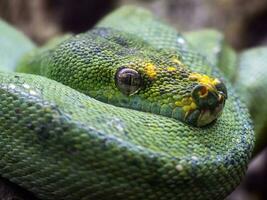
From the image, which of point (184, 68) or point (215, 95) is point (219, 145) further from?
point (184, 68)

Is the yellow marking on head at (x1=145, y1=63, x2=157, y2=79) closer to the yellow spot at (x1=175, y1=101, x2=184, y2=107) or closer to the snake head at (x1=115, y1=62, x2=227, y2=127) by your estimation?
the snake head at (x1=115, y1=62, x2=227, y2=127)

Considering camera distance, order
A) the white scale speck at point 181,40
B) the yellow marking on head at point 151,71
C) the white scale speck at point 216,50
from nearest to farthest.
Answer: the yellow marking on head at point 151,71
the white scale speck at point 181,40
the white scale speck at point 216,50

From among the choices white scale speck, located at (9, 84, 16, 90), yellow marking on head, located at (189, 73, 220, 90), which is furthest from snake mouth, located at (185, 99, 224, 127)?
white scale speck, located at (9, 84, 16, 90)

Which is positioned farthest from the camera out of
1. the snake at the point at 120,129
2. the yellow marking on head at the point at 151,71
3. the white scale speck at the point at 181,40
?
the white scale speck at the point at 181,40

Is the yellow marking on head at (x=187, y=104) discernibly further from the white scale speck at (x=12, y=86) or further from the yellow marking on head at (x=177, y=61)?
the white scale speck at (x=12, y=86)

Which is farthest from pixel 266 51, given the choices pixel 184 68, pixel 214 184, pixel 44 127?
pixel 44 127

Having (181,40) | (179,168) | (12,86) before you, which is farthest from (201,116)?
(181,40)

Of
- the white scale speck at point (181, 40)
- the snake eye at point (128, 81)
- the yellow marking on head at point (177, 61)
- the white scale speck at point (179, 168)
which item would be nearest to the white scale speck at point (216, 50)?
the white scale speck at point (181, 40)
